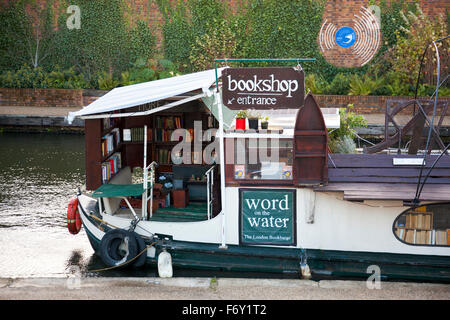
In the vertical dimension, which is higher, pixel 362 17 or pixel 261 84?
pixel 362 17

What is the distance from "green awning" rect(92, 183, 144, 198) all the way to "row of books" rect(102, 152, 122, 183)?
1.54 ft

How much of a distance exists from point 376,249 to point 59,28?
20.6 m

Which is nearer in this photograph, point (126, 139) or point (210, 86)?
point (210, 86)

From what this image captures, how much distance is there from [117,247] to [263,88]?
11.1 feet

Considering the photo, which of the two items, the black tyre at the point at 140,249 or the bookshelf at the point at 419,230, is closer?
the bookshelf at the point at 419,230

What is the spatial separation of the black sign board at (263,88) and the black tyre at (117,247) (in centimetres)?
259

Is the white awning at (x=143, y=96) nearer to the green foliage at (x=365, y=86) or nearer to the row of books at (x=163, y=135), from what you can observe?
the row of books at (x=163, y=135)

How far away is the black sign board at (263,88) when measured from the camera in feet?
27.6

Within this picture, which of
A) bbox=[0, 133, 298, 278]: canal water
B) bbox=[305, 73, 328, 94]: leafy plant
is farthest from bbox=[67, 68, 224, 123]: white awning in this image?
bbox=[305, 73, 328, 94]: leafy plant

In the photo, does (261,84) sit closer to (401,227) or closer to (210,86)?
(210,86)

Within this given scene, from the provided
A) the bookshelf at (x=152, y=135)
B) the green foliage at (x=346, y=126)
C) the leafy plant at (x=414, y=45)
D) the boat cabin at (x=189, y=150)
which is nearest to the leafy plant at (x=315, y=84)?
the leafy plant at (x=414, y=45)

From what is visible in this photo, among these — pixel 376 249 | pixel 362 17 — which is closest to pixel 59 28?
pixel 362 17

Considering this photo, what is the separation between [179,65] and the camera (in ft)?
83.4

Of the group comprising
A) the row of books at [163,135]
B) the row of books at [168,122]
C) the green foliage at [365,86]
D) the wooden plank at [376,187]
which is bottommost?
the wooden plank at [376,187]
